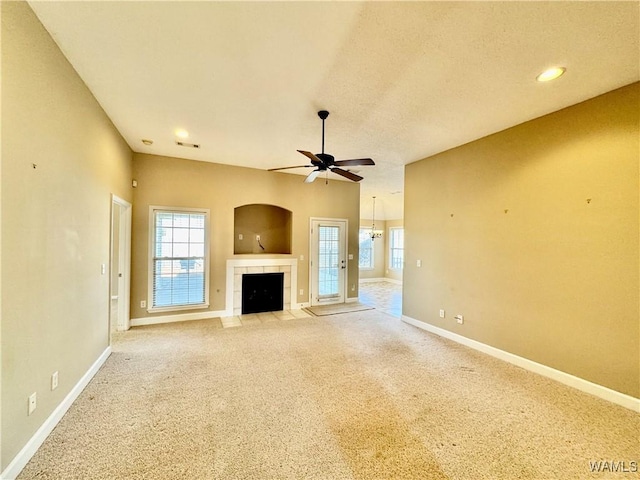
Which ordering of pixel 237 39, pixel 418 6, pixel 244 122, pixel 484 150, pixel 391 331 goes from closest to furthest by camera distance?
pixel 418 6, pixel 237 39, pixel 244 122, pixel 484 150, pixel 391 331

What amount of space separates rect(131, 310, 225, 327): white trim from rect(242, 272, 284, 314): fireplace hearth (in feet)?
1.77

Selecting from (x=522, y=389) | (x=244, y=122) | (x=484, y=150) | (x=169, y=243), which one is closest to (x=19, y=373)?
(x=244, y=122)

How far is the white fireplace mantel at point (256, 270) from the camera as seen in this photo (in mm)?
5297

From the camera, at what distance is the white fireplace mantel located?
530 cm

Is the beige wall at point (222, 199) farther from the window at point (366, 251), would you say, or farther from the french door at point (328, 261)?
the window at point (366, 251)

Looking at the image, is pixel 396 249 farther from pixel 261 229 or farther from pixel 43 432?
pixel 43 432

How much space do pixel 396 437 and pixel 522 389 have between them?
167cm

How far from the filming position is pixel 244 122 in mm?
3381

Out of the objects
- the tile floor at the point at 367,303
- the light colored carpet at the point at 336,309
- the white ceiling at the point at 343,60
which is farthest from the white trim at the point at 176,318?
the white ceiling at the point at 343,60

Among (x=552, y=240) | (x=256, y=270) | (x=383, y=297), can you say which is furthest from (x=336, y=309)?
(x=552, y=240)

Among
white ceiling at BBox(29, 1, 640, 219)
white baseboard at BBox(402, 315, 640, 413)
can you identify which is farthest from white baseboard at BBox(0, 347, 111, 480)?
white baseboard at BBox(402, 315, 640, 413)

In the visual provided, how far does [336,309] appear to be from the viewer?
5871 mm

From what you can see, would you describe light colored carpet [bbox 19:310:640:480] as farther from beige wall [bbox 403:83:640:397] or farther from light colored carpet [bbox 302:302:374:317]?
light colored carpet [bbox 302:302:374:317]

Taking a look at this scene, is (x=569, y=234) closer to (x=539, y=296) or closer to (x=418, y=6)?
(x=539, y=296)
